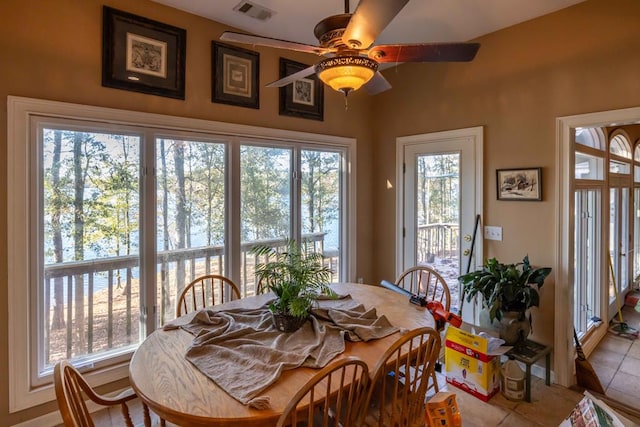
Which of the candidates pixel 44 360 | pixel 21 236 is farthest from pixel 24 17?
pixel 44 360

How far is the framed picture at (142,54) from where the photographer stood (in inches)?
91.2

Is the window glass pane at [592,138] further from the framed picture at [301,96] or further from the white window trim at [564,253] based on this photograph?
the framed picture at [301,96]

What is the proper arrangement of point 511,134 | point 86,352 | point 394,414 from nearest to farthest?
point 394,414 < point 86,352 < point 511,134

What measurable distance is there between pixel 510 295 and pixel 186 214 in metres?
2.58

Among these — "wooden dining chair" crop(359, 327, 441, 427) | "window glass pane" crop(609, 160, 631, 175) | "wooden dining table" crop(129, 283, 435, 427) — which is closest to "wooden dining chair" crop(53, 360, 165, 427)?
"wooden dining table" crop(129, 283, 435, 427)

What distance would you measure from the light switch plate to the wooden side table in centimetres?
87

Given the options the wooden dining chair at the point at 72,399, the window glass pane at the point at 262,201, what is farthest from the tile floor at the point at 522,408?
the wooden dining chair at the point at 72,399

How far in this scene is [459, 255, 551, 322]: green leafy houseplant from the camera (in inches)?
99.9

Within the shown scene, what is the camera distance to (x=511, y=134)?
115 inches

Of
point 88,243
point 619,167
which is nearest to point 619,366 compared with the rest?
point 619,167

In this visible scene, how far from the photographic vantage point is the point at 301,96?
3.37 meters

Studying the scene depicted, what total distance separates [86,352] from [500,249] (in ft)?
11.1

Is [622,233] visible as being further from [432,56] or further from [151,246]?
[151,246]

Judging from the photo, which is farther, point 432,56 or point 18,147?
point 18,147
